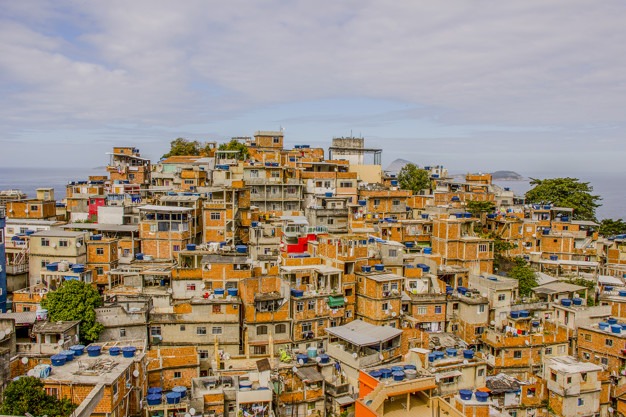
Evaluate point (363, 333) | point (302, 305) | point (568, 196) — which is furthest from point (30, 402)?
point (568, 196)

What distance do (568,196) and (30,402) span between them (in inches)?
2166

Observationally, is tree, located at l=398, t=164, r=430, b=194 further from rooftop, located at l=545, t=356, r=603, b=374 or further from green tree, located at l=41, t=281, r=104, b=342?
green tree, located at l=41, t=281, r=104, b=342

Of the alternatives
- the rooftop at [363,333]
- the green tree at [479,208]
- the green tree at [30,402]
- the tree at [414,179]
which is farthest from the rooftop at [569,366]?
the tree at [414,179]

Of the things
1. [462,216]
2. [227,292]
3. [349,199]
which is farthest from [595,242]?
[227,292]

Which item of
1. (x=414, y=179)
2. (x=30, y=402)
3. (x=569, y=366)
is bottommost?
(x=569, y=366)

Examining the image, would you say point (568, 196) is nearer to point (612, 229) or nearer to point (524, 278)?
point (612, 229)

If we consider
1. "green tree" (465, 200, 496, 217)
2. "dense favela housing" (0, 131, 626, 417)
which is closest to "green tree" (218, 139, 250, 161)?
"dense favela housing" (0, 131, 626, 417)

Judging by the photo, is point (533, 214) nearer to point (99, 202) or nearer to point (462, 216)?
point (462, 216)

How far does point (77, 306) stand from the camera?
87.5ft

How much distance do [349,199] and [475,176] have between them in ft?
71.0

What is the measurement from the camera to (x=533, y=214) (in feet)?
163

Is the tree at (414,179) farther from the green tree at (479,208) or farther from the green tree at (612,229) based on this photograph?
the green tree at (612,229)

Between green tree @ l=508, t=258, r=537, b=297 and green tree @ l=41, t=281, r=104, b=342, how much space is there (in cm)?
2679

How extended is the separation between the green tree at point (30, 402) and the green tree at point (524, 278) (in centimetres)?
2954
